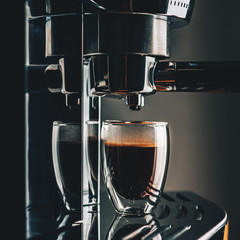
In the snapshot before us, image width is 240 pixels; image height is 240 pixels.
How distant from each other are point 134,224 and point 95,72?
19 centimetres

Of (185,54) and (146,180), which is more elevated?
(185,54)

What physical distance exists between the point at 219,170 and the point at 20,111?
2.26ft

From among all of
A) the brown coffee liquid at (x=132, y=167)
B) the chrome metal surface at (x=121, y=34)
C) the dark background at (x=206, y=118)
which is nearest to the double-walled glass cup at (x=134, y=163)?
the brown coffee liquid at (x=132, y=167)

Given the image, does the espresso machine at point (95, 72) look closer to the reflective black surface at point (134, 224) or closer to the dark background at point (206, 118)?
the reflective black surface at point (134, 224)

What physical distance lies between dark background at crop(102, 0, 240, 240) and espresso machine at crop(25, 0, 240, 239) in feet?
0.94

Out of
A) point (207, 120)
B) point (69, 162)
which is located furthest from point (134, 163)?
point (207, 120)

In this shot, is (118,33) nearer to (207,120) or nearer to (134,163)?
(134,163)

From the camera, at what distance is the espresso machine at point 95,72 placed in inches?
12.6

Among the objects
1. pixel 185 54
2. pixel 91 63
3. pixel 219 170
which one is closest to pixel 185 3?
pixel 91 63

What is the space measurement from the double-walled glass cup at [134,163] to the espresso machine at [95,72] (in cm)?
3

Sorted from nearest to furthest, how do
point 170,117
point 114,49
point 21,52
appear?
point 21,52 → point 114,49 → point 170,117

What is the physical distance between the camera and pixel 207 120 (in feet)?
2.92

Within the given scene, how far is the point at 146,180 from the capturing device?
1.61ft

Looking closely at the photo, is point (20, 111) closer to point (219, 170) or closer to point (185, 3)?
point (185, 3)
